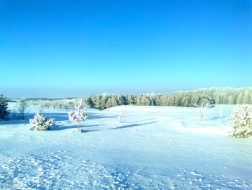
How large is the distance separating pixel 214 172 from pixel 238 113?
564 inches

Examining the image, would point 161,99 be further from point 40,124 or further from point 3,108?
point 40,124

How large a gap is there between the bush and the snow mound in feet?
52.3

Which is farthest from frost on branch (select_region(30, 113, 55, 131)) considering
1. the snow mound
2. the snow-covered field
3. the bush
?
the bush

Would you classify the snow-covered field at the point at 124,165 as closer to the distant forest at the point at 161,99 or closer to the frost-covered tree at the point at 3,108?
the frost-covered tree at the point at 3,108

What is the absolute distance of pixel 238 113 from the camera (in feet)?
84.1

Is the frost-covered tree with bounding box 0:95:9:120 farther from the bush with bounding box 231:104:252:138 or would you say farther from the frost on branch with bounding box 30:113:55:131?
the bush with bounding box 231:104:252:138

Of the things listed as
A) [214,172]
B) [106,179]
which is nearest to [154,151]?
[214,172]

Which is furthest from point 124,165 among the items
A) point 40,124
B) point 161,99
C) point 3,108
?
point 161,99

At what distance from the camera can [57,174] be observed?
1184 centimetres

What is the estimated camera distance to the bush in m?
24.8

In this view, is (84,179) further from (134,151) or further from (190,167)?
(134,151)

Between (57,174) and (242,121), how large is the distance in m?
18.6

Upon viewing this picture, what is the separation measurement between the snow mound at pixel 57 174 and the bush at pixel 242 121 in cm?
1595

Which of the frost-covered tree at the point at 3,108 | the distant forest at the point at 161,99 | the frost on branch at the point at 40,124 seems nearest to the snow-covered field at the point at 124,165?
the frost on branch at the point at 40,124
